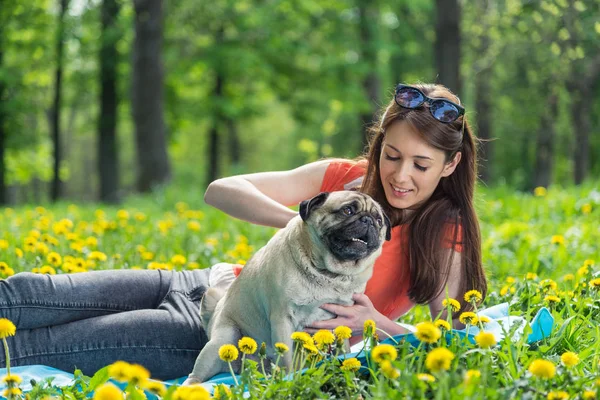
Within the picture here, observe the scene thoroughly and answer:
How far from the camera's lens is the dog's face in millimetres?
2936

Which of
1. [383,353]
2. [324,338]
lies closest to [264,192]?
[324,338]

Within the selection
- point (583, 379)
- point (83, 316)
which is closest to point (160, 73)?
point (83, 316)

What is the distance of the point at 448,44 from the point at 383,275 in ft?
31.1

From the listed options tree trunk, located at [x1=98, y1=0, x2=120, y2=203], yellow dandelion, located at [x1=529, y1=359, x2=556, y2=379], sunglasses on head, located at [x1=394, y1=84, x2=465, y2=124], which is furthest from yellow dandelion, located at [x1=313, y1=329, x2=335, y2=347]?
tree trunk, located at [x1=98, y1=0, x2=120, y2=203]

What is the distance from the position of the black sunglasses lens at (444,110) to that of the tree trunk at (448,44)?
9079 millimetres

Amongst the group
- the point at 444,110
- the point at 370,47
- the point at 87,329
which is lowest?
the point at 87,329

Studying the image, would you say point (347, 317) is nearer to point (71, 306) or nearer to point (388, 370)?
point (388, 370)

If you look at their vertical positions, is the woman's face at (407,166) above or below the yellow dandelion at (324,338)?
above

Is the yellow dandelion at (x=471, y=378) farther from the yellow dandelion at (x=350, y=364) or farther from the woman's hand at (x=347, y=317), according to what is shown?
the woman's hand at (x=347, y=317)

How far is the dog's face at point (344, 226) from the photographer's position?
2936mm

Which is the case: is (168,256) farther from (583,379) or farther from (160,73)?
(160,73)

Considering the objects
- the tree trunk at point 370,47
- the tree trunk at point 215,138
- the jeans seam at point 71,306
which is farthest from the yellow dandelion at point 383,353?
the tree trunk at point 215,138

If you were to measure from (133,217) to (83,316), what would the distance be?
14.6ft

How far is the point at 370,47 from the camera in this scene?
18812mm
